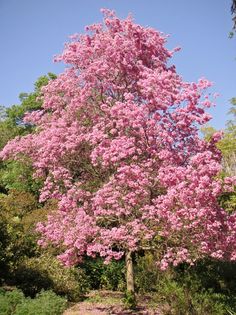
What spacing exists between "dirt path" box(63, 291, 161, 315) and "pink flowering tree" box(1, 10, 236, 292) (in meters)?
0.81

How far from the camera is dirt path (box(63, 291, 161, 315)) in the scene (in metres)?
12.2

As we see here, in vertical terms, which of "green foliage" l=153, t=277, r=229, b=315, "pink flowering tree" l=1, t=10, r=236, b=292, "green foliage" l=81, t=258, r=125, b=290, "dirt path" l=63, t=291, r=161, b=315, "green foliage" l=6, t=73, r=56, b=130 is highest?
"green foliage" l=6, t=73, r=56, b=130

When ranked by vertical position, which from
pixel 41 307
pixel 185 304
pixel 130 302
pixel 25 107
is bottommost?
pixel 41 307

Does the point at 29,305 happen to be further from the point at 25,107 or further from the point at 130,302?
the point at 25,107

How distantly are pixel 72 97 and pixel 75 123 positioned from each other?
152 cm

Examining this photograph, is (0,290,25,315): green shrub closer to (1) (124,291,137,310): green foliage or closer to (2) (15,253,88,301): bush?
(1) (124,291,137,310): green foliage

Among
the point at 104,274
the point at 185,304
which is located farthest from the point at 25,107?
the point at 185,304

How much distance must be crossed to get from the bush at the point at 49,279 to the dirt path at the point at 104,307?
60 centimetres

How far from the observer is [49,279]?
555 inches

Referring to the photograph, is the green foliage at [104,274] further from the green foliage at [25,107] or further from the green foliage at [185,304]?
the green foliage at [25,107]

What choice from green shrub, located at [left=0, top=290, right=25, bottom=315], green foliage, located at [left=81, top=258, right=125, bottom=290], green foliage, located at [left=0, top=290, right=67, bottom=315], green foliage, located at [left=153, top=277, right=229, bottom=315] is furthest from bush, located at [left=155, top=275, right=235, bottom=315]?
green foliage, located at [left=81, top=258, right=125, bottom=290]

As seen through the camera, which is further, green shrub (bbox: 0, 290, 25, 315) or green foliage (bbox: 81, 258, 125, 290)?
green foliage (bbox: 81, 258, 125, 290)

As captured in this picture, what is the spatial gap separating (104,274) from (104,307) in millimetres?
3706

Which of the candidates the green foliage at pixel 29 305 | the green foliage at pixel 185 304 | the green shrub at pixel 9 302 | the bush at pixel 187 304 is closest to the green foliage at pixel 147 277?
the bush at pixel 187 304
